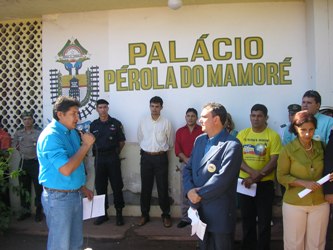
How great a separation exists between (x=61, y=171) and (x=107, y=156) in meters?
2.90

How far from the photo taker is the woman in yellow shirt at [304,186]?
3305 mm

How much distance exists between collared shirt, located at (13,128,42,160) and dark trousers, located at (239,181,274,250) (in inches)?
139

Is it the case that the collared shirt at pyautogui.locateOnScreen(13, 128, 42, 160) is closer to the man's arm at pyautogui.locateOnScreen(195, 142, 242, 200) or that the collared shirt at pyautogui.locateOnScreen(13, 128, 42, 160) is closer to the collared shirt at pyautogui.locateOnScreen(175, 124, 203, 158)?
the collared shirt at pyautogui.locateOnScreen(175, 124, 203, 158)

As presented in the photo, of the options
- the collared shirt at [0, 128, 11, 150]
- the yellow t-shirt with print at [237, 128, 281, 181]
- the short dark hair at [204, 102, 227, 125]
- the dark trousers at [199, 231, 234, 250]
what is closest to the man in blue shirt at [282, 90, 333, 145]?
the yellow t-shirt with print at [237, 128, 281, 181]

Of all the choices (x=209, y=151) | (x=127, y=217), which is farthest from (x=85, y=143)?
(x=127, y=217)

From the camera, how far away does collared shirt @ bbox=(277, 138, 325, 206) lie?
331 cm

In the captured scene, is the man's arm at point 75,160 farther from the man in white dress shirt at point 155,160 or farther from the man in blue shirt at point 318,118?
the man in white dress shirt at point 155,160

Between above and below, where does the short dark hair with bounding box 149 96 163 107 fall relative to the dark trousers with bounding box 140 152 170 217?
above

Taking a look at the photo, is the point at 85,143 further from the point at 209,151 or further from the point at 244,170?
the point at 244,170

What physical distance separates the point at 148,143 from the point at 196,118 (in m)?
0.85

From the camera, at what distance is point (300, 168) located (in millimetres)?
3338

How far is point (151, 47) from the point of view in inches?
242

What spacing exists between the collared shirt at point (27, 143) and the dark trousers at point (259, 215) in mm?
3542

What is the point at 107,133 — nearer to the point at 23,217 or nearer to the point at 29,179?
the point at 29,179
